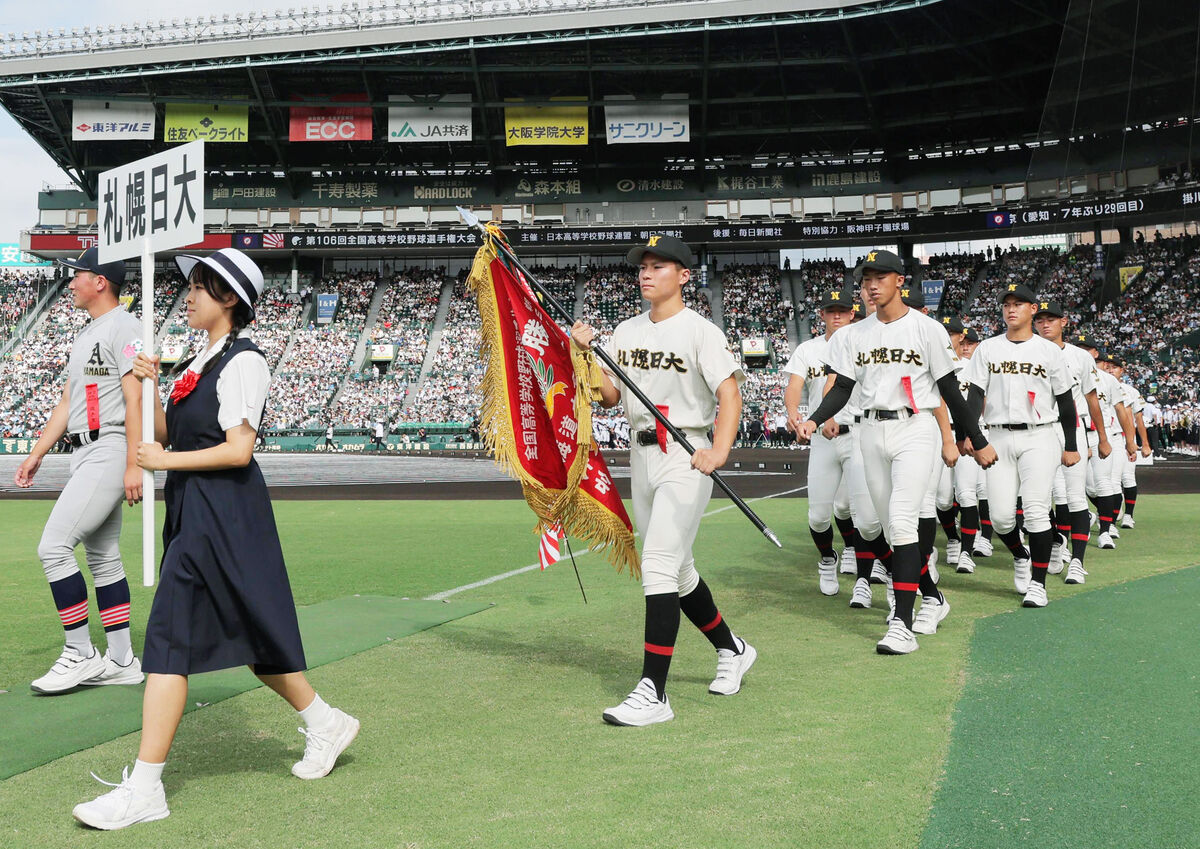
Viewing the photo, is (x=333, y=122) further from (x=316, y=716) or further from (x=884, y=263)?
(x=316, y=716)

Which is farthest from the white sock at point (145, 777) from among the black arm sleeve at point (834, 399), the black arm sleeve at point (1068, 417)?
the black arm sleeve at point (1068, 417)

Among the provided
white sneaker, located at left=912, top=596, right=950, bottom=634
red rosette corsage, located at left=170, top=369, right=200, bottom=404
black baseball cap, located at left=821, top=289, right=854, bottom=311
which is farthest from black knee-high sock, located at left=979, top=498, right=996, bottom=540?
red rosette corsage, located at left=170, top=369, right=200, bottom=404

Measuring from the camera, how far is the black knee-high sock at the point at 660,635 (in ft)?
15.8

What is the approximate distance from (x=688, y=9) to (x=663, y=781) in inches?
1627

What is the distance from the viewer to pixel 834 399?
6883 mm

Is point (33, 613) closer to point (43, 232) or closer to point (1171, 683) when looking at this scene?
point (1171, 683)

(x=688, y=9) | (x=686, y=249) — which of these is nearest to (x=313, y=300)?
(x=688, y=9)

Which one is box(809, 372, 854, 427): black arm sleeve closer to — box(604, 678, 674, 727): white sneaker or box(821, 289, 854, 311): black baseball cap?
box(821, 289, 854, 311): black baseball cap

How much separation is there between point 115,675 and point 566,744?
2881 mm

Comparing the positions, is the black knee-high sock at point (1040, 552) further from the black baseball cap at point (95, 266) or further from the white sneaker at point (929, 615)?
the black baseball cap at point (95, 266)

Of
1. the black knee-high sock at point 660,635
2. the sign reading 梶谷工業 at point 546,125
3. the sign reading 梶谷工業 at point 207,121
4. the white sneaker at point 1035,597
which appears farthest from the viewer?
the sign reading 梶谷工業 at point 207,121

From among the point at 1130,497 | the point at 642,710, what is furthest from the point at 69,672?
the point at 1130,497

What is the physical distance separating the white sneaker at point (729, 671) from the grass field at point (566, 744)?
71mm

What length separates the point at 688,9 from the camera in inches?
1604
